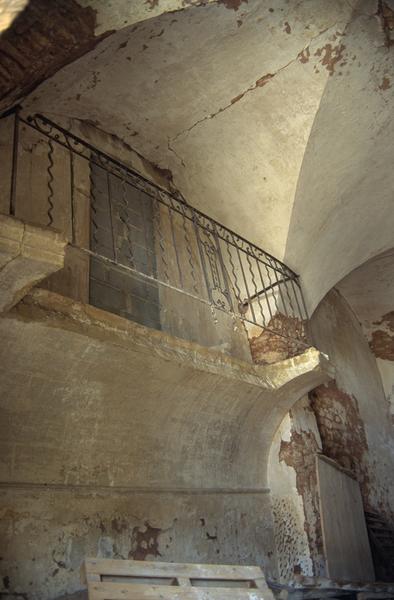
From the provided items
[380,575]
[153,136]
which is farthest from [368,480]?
[153,136]

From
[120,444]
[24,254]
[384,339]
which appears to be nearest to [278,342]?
[120,444]

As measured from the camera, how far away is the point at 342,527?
17.4 ft

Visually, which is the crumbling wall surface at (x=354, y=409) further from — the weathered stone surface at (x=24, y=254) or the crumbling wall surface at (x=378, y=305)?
the weathered stone surface at (x=24, y=254)

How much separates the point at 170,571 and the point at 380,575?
14.6 ft

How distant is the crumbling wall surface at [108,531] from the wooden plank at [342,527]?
2.43 feet

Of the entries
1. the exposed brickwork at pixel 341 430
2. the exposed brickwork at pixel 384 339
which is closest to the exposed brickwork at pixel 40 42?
the exposed brickwork at pixel 341 430

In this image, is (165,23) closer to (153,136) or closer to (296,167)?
(153,136)

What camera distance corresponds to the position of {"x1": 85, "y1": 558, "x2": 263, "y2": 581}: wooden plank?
8.98 feet

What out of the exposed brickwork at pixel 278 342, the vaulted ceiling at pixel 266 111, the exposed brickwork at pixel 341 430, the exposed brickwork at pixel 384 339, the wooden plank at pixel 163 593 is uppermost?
the vaulted ceiling at pixel 266 111

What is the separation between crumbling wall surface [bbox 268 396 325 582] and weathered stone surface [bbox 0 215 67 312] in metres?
3.60

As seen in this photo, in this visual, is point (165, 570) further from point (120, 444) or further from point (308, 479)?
point (308, 479)

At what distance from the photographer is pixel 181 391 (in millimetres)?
4004

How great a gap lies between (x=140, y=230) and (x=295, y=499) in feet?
10.7

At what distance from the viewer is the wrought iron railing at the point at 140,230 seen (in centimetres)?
407
